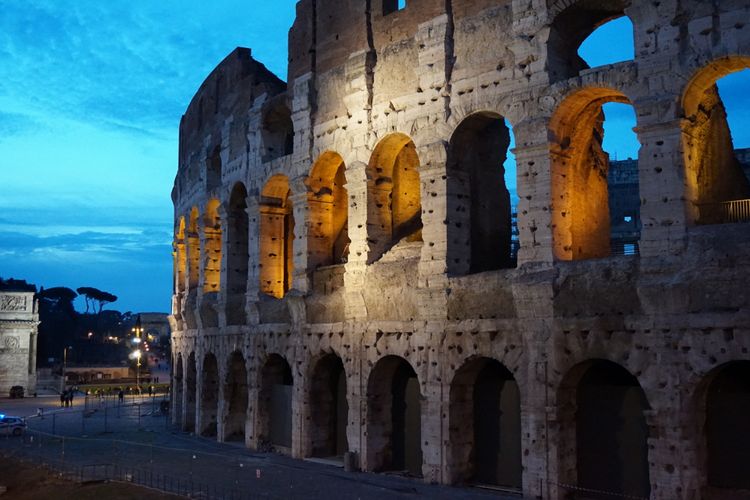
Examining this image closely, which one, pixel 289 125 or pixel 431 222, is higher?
pixel 289 125

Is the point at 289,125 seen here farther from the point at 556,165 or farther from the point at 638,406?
the point at 638,406

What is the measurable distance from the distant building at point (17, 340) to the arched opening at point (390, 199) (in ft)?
115

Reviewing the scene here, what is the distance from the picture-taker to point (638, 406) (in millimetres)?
13188

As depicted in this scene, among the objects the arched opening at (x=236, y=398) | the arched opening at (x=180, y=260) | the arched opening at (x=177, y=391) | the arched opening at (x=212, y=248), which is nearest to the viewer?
the arched opening at (x=236, y=398)

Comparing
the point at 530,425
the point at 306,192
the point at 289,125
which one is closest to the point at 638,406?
the point at 530,425

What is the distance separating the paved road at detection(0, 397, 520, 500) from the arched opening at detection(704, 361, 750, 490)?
3409 millimetres

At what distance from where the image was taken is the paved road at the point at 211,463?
47.2 ft

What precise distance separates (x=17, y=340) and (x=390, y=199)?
35.7m

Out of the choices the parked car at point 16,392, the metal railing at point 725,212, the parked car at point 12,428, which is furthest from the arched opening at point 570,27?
the parked car at point 16,392

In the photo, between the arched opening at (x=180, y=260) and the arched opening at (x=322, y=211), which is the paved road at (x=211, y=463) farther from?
the arched opening at (x=322, y=211)

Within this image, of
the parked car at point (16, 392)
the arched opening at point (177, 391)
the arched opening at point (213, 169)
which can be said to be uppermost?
the arched opening at point (213, 169)

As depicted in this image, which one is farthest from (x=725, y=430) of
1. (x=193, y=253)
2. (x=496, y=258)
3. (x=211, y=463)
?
(x=193, y=253)

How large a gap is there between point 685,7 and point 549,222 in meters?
4.07

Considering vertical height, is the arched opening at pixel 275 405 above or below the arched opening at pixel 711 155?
below
